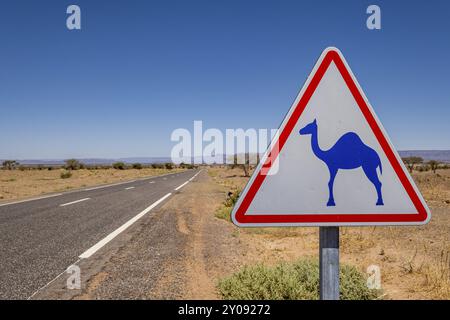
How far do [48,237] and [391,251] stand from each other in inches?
264

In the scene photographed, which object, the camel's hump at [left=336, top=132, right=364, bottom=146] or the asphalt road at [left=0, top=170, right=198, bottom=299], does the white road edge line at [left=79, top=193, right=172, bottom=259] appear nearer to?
the asphalt road at [left=0, top=170, right=198, bottom=299]

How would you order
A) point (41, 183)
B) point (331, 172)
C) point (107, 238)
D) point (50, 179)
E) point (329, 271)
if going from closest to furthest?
1. point (329, 271)
2. point (331, 172)
3. point (107, 238)
4. point (41, 183)
5. point (50, 179)

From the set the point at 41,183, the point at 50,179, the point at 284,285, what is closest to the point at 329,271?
the point at 284,285

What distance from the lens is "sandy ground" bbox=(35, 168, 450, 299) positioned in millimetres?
3967

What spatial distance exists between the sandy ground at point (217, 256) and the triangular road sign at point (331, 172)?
250 centimetres

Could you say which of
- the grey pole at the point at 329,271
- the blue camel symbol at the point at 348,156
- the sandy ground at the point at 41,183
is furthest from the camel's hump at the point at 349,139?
the sandy ground at the point at 41,183

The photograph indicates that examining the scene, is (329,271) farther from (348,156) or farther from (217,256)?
(217,256)

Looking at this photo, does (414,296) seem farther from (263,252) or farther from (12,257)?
(12,257)

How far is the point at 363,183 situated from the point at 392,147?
28 centimetres

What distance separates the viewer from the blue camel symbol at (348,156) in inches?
69.1

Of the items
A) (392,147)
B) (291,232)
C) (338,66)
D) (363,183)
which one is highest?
(338,66)

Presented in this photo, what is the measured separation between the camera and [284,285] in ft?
12.8
